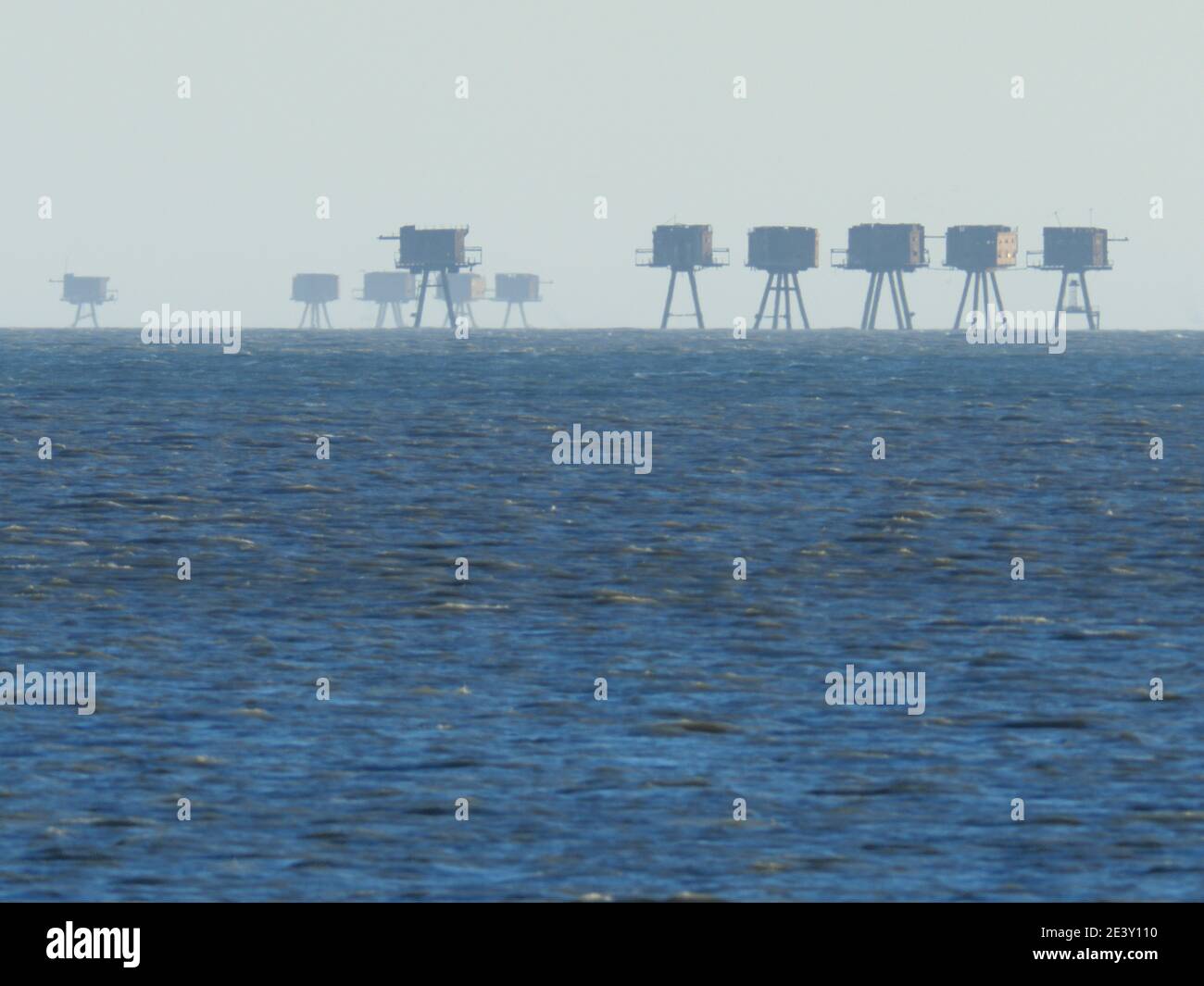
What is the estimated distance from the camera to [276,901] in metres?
20.2

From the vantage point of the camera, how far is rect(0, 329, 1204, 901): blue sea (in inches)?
856

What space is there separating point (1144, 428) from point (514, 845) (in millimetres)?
77626

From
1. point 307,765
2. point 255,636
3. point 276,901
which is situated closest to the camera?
point 276,901

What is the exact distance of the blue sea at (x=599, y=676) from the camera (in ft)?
71.4

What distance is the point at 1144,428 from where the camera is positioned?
9600 centimetres

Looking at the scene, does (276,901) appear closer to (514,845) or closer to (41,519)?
(514,845)

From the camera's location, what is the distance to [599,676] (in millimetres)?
31531

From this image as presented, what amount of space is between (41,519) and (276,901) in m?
36.6

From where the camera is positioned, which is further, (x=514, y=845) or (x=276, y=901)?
(x=514, y=845)

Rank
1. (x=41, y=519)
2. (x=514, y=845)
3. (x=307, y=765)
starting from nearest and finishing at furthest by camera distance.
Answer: (x=514, y=845) < (x=307, y=765) < (x=41, y=519)
